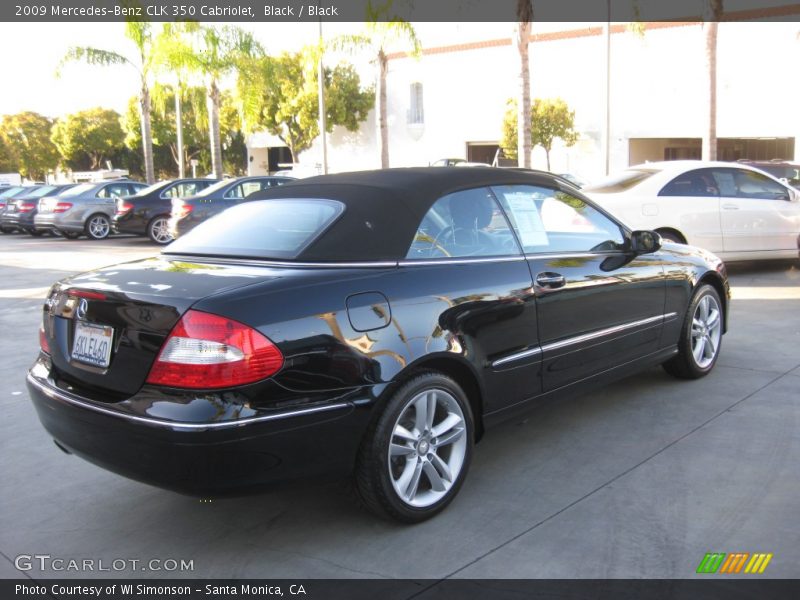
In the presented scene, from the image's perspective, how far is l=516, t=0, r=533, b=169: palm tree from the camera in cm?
1952

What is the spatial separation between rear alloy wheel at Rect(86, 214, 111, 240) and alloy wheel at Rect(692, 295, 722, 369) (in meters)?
17.9

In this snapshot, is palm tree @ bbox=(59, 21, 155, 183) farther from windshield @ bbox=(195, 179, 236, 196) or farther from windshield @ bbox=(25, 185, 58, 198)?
windshield @ bbox=(195, 179, 236, 196)

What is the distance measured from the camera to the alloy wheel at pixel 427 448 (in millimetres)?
3590

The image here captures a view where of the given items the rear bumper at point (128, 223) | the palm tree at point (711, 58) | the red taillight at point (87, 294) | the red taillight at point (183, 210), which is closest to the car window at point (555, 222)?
the red taillight at point (87, 294)

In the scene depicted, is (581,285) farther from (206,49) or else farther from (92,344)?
(206,49)

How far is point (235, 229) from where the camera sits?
169 inches

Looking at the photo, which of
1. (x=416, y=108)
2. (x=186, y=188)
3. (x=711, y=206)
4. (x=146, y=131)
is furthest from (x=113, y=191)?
(x=416, y=108)

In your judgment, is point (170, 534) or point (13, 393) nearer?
point (170, 534)

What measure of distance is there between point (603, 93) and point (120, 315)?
109 ft

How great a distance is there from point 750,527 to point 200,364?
2.50 meters

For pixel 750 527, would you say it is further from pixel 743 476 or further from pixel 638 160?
pixel 638 160

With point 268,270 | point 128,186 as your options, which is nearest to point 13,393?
point 268,270

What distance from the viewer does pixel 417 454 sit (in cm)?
365

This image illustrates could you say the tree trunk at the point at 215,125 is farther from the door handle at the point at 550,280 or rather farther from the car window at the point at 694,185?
the door handle at the point at 550,280
